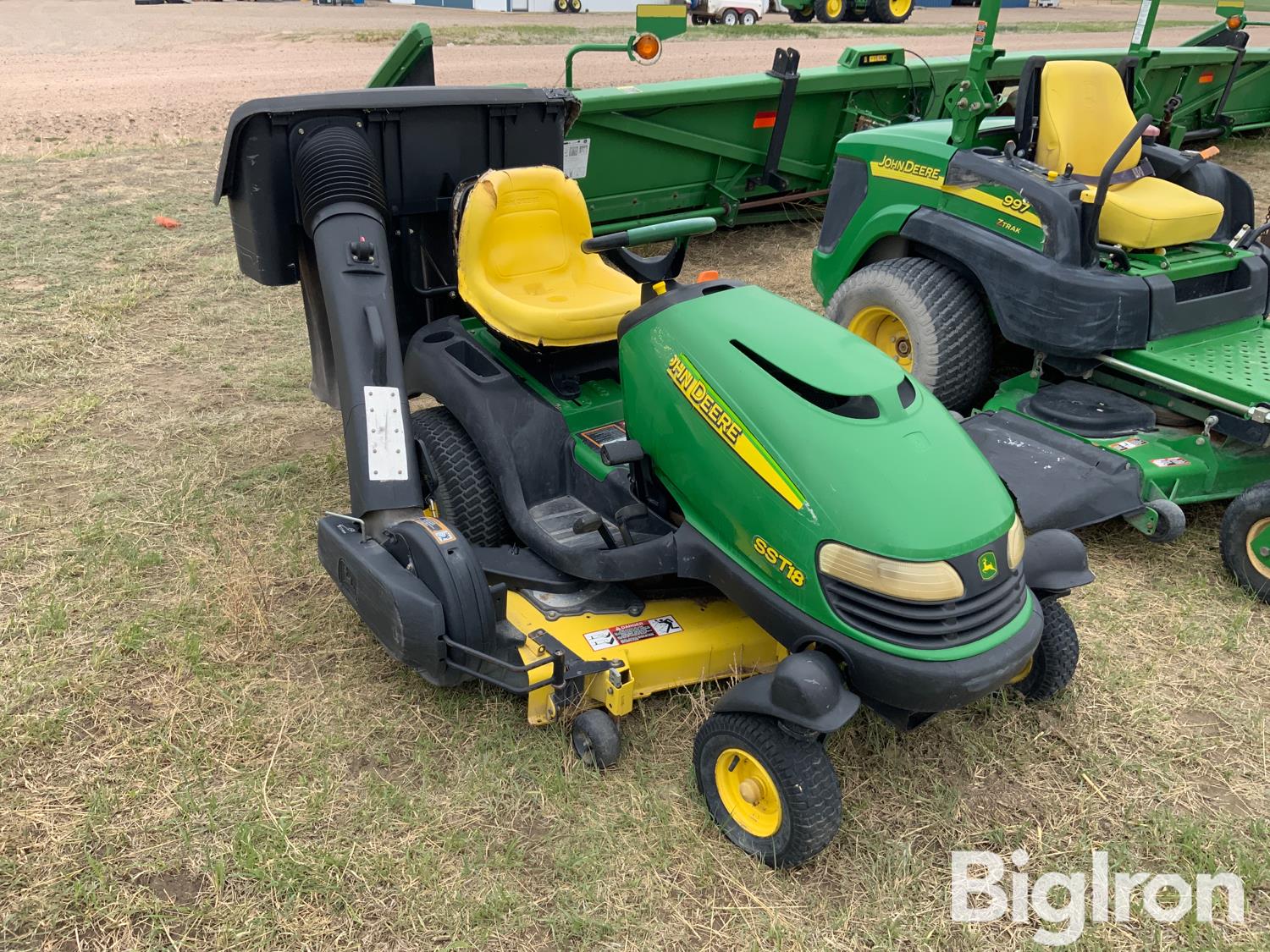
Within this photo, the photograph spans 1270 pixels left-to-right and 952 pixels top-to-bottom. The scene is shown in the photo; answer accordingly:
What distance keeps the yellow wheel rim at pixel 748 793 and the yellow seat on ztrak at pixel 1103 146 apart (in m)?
2.59

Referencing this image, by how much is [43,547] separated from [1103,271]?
361 centimetres

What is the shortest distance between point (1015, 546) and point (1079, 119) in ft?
8.08

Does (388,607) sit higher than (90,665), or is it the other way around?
(388,607)

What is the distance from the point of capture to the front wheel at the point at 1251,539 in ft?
10.7

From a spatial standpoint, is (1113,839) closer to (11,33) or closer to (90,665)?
(90,665)

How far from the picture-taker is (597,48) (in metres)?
5.28

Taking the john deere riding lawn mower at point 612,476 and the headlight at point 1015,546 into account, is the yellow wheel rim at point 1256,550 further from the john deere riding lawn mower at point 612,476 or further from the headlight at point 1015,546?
the headlight at point 1015,546

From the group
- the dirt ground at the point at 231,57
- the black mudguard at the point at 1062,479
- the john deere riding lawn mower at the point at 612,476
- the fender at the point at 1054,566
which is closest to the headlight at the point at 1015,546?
the john deere riding lawn mower at the point at 612,476

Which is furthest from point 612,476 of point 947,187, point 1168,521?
point 947,187

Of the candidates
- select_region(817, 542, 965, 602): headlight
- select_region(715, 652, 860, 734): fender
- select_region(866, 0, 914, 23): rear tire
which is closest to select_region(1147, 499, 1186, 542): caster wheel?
select_region(817, 542, 965, 602): headlight

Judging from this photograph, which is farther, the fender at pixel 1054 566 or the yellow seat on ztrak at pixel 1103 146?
the yellow seat on ztrak at pixel 1103 146

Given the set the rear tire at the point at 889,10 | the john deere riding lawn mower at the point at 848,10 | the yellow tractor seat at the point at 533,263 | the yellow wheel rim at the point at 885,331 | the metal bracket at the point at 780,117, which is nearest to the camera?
the yellow tractor seat at the point at 533,263

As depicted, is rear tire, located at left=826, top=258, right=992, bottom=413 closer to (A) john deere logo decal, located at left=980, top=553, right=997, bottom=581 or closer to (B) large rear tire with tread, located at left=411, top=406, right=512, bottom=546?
(B) large rear tire with tread, located at left=411, top=406, right=512, bottom=546

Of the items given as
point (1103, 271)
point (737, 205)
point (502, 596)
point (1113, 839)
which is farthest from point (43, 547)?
point (737, 205)
